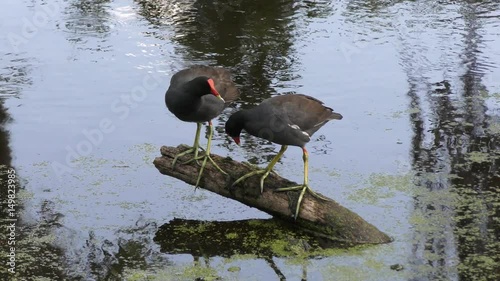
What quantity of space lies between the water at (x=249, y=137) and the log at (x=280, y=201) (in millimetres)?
134

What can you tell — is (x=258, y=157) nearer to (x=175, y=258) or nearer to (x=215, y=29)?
(x=175, y=258)

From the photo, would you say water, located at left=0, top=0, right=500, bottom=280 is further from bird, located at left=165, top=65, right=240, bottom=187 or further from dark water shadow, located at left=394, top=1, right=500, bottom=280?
bird, located at left=165, top=65, right=240, bottom=187

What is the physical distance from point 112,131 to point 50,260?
6.39 ft

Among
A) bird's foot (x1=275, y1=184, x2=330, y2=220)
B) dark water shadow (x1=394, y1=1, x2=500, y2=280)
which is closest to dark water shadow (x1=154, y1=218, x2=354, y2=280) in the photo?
bird's foot (x1=275, y1=184, x2=330, y2=220)

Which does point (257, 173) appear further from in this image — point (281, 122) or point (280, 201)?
point (281, 122)

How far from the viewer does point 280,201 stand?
16.4 feet

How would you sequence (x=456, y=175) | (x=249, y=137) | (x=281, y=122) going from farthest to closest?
(x=249, y=137)
(x=456, y=175)
(x=281, y=122)

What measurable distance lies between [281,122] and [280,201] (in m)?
0.45

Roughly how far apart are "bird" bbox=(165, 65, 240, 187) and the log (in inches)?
2.0

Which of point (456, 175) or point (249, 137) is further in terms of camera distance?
point (249, 137)

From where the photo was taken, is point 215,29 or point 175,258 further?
point 215,29

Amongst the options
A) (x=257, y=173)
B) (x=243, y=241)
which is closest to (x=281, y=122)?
(x=257, y=173)

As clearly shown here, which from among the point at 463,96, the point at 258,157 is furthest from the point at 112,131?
the point at 463,96

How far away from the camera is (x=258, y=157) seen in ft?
19.8
